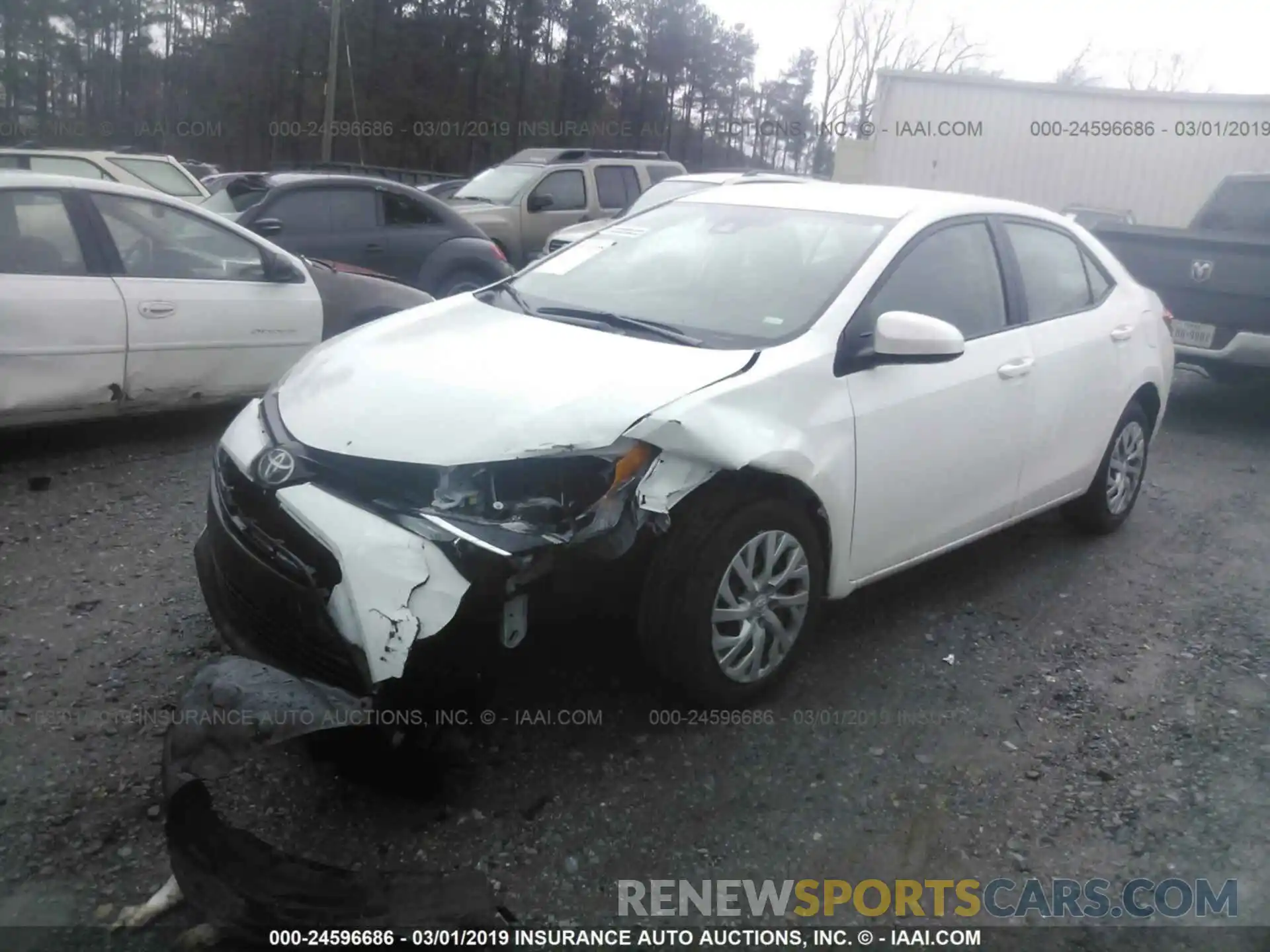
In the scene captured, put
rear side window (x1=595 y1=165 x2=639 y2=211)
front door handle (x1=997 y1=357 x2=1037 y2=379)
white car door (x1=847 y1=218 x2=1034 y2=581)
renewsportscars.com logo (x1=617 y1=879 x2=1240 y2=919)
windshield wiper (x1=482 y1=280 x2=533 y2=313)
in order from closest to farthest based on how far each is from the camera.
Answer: renewsportscars.com logo (x1=617 y1=879 x2=1240 y2=919)
white car door (x1=847 y1=218 x2=1034 y2=581)
windshield wiper (x1=482 y1=280 x2=533 y2=313)
front door handle (x1=997 y1=357 x2=1037 y2=379)
rear side window (x1=595 y1=165 x2=639 y2=211)

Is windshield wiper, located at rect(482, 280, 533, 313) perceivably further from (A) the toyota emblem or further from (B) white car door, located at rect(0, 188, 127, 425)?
(B) white car door, located at rect(0, 188, 127, 425)

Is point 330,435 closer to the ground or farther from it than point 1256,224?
closer to the ground

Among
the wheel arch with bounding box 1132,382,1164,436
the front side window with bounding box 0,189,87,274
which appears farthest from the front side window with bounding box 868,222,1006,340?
the front side window with bounding box 0,189,87,274

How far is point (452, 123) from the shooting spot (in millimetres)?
41875

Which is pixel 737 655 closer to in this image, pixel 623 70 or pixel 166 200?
pixel 166 200

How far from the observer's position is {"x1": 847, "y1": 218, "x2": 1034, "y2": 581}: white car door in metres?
3.65

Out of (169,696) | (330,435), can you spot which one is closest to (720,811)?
(330,435)

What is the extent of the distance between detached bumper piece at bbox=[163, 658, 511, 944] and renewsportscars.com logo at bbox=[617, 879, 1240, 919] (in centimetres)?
43

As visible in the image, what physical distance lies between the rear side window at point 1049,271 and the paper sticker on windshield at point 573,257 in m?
1.66

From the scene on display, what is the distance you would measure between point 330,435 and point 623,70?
45.8 meters

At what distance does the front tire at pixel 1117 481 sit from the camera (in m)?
5.14

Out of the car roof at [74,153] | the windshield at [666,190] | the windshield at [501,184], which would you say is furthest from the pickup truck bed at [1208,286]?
the car roof at [74,153]

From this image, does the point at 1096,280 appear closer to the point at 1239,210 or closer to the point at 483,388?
the point at 483,388

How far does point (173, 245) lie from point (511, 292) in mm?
2585
